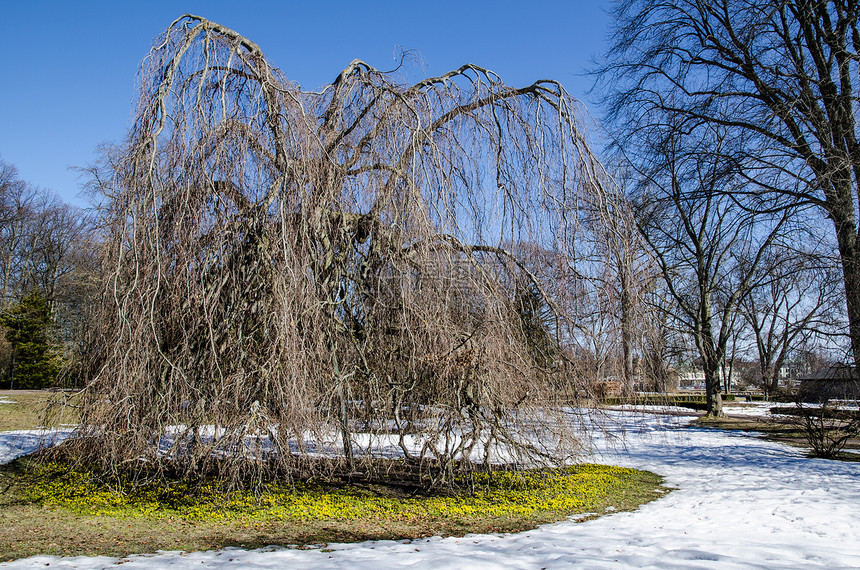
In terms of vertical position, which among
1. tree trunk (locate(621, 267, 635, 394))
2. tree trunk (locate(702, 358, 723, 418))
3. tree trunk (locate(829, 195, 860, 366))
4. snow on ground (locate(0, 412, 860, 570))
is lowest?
snow on ground (locate(0, 412, 860, 570))

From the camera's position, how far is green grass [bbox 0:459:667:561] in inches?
169

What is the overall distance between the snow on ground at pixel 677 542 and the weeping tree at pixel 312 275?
1.01 meters

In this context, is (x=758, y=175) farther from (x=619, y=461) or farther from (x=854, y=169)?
(x=619, y=461)

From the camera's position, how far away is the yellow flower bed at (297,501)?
16.6 feet

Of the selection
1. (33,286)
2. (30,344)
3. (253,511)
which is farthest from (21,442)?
(33,286)

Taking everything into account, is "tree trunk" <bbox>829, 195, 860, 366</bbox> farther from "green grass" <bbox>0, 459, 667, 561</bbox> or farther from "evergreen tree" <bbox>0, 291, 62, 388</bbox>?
"evergreen tree" <bbox>0, 291, 62, 388</bbox>

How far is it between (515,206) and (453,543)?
282 cm

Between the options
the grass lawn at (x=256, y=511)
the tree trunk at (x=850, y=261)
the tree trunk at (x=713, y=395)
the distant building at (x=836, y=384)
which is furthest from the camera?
the tree trunk at (x=713, y=395)

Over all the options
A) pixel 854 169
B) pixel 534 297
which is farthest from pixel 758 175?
pixel 534 297

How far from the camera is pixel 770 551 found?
4.11m

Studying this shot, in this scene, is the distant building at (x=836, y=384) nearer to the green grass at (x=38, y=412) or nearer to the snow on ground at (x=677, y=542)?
the snow on ground at (x=677, y=542)

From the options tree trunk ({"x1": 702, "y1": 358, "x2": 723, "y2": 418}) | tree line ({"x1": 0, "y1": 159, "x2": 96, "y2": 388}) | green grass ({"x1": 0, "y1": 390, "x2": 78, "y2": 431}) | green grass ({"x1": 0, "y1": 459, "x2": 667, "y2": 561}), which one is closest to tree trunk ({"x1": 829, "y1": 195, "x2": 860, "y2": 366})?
green grass ({"x1": 0, "y1": 459, "x2": 667, "y2": 561})

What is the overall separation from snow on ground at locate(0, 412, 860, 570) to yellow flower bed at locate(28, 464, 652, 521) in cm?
70

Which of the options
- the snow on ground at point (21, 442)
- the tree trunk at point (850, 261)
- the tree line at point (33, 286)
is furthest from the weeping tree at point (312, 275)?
the tree line at point (33, 286)
